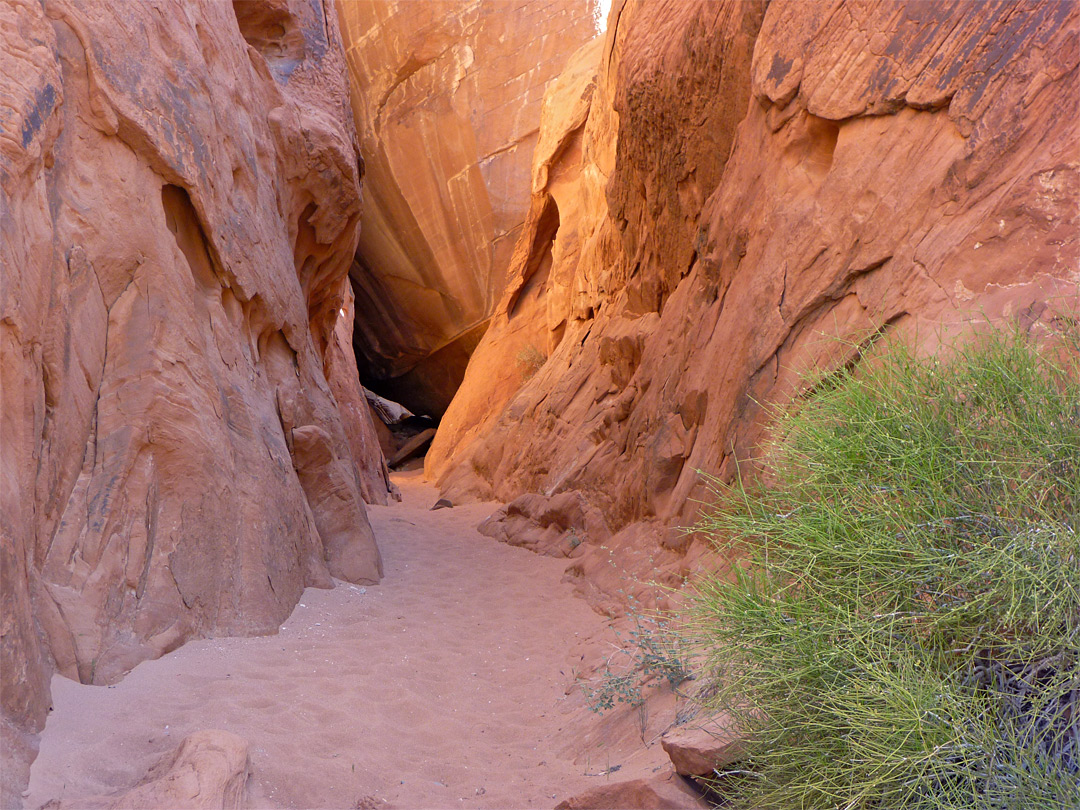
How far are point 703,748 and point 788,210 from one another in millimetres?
3831

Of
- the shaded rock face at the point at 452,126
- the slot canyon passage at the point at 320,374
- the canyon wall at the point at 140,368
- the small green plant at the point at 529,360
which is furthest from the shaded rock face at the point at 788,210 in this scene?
the shaded rock face at the point at 452,126

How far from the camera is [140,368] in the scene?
4461 millimetres

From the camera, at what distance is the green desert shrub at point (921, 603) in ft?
6.28

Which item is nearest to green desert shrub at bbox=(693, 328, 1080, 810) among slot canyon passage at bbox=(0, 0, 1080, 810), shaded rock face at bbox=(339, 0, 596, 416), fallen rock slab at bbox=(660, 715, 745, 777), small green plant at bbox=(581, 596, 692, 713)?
fallen rock slab at bbox=(660, 715, 745, 777)

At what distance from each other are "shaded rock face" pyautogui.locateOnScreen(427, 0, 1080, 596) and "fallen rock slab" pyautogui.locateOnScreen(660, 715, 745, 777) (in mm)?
2226

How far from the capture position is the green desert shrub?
6.28ft

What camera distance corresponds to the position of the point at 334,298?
11.3 m

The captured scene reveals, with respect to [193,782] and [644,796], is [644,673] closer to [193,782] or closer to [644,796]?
[644,796]

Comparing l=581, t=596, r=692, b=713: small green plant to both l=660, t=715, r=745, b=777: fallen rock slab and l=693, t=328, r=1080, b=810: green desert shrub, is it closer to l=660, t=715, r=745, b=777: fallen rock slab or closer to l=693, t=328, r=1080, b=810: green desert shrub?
l=660, t=715, r=745, b=777: fallen rock slab

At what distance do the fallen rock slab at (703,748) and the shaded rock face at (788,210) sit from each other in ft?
7.30

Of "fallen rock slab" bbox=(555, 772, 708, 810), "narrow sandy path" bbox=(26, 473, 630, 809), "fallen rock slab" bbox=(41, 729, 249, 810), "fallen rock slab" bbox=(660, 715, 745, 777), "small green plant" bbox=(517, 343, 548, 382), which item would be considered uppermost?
"fallen rock slab" bbox=(660, 715, 745, 777)

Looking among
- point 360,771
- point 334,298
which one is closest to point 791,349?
point 360,771

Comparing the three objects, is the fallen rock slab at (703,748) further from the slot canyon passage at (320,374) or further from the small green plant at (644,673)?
the small green plant at (644,673)

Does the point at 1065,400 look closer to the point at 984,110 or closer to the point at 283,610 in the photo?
the point at 984,110
